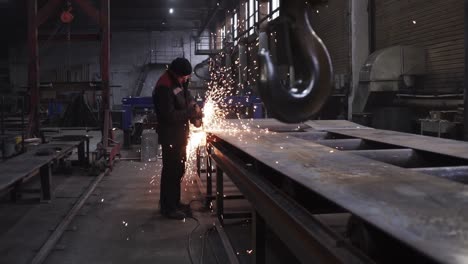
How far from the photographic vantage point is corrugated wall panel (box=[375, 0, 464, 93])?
6527 mm

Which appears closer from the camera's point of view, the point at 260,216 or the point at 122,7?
the point at 260,216

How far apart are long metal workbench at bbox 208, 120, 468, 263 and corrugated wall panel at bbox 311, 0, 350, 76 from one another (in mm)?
6156

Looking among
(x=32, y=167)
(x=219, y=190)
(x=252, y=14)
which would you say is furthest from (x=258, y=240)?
(x=252, y=14)

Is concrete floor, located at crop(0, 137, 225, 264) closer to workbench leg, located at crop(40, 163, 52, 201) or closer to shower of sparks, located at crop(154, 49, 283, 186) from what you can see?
workbench leg, located at crop(40, 163, 52, 201)

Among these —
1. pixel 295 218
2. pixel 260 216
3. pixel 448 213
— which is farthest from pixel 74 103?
pixel 448 213

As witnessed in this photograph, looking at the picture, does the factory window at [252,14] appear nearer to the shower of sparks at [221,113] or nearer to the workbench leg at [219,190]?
the shower of sparks at [221,113]

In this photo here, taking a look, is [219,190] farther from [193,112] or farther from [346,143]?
[346,143]

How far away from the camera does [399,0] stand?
310 inches

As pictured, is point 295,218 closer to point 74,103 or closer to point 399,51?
point 399,51

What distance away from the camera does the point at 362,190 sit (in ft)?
5.65

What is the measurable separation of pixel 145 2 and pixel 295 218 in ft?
67.5

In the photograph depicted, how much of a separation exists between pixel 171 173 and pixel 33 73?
405 centimetres

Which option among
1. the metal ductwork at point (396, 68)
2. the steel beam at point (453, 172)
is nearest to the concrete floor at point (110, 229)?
the steel beam at point (453, 172)

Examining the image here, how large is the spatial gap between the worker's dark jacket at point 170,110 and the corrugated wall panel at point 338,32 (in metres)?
5.16
